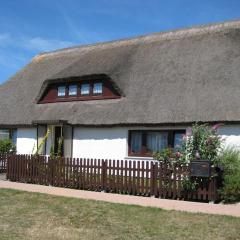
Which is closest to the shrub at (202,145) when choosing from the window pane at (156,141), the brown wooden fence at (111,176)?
the brown wooden fence at (111,176)

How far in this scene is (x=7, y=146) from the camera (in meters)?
25.9

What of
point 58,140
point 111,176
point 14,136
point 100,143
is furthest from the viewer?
point 14,136

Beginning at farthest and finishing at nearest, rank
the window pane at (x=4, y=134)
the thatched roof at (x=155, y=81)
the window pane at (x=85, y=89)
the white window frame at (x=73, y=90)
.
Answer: the window pane at (x=4, y=134) → the white window frame at (x=73, y=90) → the window pane at (x=85, y=89) → the thatched roof at (x=155, y=81)

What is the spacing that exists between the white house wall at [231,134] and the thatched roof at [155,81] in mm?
541

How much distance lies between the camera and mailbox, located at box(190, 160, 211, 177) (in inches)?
548

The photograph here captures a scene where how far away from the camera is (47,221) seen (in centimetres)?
1095

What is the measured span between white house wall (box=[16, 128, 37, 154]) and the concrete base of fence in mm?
8334

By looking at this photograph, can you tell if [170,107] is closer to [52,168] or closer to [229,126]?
[229,126]

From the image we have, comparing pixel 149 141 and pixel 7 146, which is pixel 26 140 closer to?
pixel 7 146

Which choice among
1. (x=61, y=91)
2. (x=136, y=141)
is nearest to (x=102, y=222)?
(x=136, y=141)

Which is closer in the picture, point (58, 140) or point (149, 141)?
point (149, 141)

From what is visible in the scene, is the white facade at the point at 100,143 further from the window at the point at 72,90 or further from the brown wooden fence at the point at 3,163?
the brown wooden fence at the point at 3,163

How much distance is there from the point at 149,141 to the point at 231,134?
13.9 feet

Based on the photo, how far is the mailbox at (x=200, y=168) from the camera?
45.7 ft
